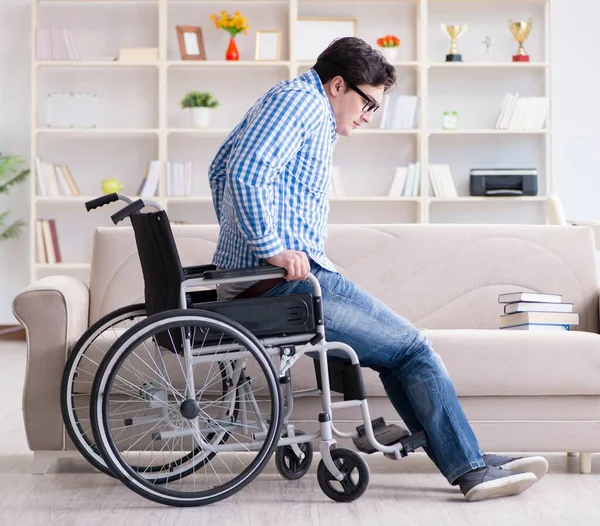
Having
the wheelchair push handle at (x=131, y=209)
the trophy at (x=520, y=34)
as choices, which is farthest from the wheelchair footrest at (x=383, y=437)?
the trophy at (x=520, y=34)

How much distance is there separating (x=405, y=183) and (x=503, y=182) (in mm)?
645

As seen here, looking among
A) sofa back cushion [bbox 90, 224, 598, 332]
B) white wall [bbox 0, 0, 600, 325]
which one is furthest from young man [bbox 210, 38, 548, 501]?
white wall [bbox 0, 0, 600, 325]

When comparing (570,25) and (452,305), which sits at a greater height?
(570,25)

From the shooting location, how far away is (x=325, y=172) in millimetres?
2324

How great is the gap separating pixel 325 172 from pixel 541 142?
461cm

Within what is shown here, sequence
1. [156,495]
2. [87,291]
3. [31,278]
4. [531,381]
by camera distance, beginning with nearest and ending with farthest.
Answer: [156,495], [531,381], [87,291], [31,278]

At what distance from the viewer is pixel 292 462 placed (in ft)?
8.44

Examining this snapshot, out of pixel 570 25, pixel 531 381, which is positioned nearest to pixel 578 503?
pixel 531 381

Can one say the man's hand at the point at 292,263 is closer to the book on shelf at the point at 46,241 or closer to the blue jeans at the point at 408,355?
the blue jeans at the point at 408,355

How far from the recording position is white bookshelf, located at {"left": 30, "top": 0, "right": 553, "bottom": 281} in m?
6.55

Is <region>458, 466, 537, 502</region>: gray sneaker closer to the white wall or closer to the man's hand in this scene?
the man's hand

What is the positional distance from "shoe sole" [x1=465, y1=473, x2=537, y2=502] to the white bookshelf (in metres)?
4.26

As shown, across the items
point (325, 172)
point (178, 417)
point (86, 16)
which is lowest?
point (178, 417)

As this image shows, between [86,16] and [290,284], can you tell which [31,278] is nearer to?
[86,16]
